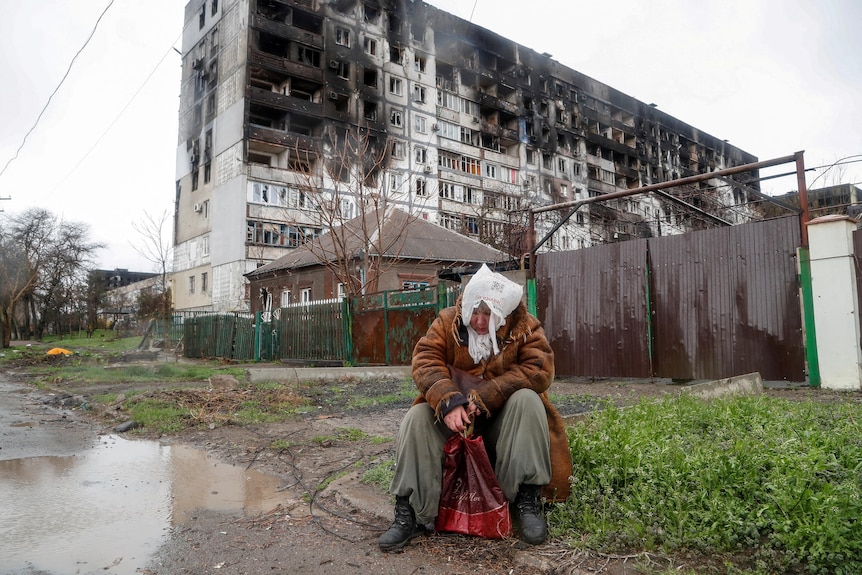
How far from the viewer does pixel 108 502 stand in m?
3.81

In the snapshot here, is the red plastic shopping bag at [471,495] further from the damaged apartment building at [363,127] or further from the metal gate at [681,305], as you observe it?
the damaged apartment building at [363,127]

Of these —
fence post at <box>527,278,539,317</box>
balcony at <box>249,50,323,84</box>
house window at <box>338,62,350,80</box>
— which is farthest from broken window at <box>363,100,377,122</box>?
fence post at <box>527,278,539,317</box>

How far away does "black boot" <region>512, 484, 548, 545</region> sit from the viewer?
275cm

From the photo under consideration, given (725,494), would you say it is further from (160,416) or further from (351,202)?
(351,202)

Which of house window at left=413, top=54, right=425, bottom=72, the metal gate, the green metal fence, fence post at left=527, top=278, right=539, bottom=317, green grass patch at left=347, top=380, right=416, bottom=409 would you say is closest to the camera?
the metal gate

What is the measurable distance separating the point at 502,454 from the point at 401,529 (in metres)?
0.63

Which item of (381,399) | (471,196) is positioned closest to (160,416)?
(381,399)

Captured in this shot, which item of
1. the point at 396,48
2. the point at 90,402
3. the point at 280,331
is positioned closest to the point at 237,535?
the point at 90,402

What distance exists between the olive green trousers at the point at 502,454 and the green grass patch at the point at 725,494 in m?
0.33

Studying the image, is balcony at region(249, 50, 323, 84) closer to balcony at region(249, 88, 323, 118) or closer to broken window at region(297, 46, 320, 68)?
broken window at region(297, 46, 320, 68)

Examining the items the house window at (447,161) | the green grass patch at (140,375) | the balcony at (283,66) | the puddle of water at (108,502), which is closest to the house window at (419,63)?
the house window at (447,161)

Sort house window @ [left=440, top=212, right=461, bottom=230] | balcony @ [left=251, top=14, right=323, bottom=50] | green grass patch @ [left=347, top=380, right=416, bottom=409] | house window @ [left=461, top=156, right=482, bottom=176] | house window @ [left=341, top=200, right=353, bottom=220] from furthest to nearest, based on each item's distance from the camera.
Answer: house window @ [left=461, top=156, right=482, bottom=176] < house window @ [left=440, top=212, right=461, bottom=230] < balcony @ [left=251, top=14, right=323, bottom=50] < house window @ [left=341, top=200, right=353, bottom=220] < green grass patch @ [left=347, top=380, right=416, bottom=409]

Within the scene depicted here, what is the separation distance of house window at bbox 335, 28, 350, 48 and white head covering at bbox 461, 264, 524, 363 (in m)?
45.6

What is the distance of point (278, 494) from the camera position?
3910mm
